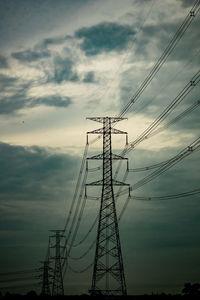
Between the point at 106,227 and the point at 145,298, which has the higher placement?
the point at 106,227

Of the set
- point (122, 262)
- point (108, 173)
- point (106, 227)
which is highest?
point (108, 173)

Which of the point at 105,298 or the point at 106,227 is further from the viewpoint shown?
the point at 106,227

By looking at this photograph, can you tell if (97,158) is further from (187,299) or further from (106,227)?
(187,299)

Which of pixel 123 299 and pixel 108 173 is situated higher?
pixel 108 173

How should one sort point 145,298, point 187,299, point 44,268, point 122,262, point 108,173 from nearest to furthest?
1. point 187,299
2. point 145,298
3. point 122,262
4. point 108,173
5. point 44,268

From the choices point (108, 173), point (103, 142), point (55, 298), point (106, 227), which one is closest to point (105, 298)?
point (55, 298)

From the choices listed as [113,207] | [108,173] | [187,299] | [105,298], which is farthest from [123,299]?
[108,173]

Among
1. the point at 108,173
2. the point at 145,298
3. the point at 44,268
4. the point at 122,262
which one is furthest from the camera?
the point at 44,268

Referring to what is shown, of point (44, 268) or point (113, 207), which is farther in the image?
point (44, 268)

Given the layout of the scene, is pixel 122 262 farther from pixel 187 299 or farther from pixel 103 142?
pixel 103 142
